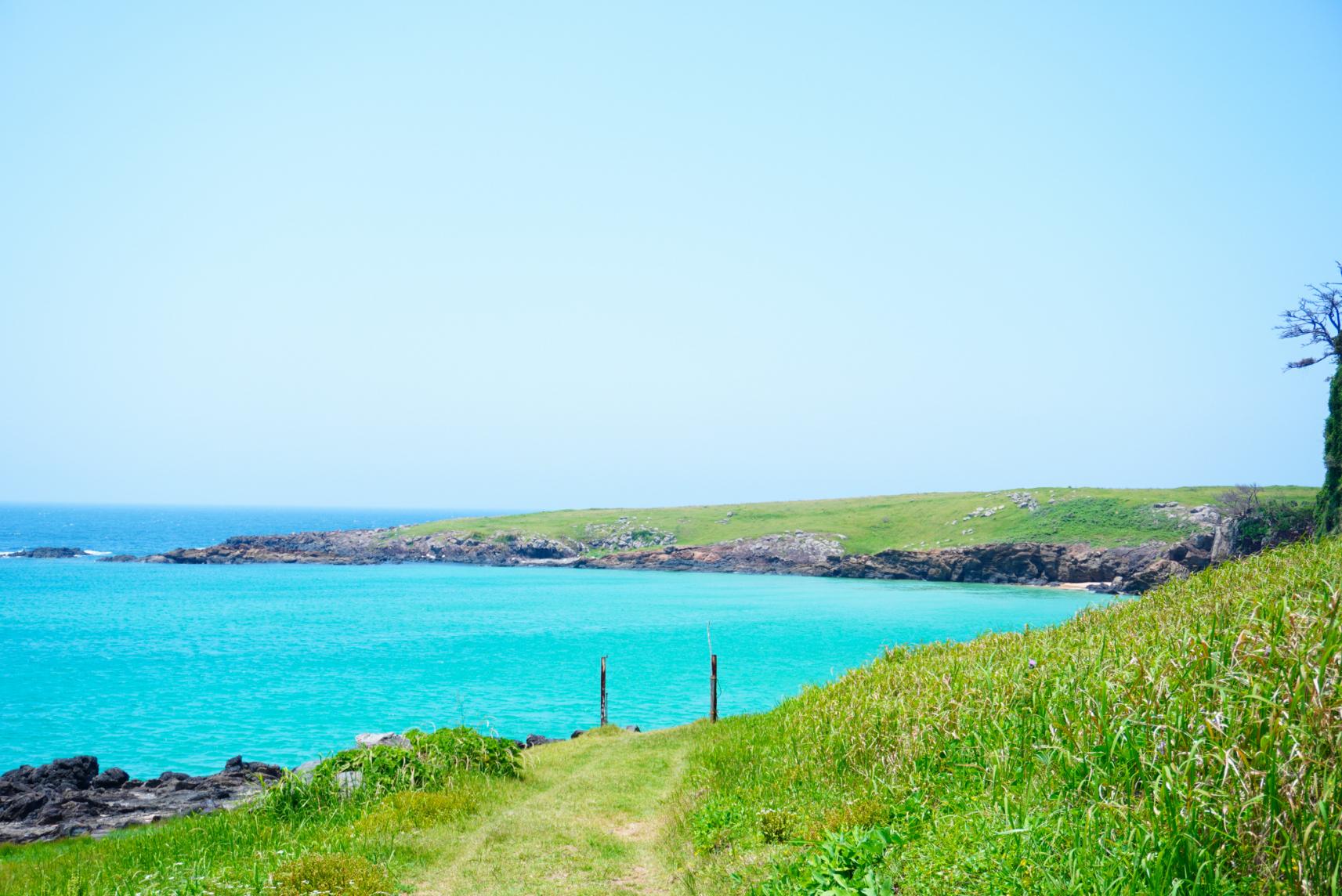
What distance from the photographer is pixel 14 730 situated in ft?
128

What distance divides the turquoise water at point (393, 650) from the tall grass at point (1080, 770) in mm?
19259

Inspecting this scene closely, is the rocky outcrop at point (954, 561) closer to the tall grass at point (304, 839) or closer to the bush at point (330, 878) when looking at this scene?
the tall grass at point (304, 839)

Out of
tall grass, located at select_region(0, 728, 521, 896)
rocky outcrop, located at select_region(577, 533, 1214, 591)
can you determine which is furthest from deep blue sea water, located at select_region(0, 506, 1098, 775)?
tall grass, located at select_region(0, 728, 521, 896)

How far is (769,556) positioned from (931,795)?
406 ft

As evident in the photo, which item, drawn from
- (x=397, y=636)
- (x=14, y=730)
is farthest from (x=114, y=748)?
(x=397, y=636)

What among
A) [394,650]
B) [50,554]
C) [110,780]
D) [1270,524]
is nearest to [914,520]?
[1270,524]

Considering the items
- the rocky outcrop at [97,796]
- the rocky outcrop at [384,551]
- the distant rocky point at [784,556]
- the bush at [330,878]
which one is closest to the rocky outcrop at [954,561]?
the distant rocky point at [784,556]

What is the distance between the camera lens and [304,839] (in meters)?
13.7

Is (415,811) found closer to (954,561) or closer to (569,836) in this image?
(569,836)

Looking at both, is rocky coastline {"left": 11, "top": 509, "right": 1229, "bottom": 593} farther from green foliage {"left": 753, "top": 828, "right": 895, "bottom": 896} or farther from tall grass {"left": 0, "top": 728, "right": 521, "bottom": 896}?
green foliage {"left": 753, "top": 828, "right": 895, "bottom": 896}

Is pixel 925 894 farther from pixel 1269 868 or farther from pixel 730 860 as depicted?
pixel 730 860

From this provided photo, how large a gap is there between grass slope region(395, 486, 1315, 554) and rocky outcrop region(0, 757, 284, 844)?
370 feet

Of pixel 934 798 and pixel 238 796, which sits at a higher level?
pixel 934 798

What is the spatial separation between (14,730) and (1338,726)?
1971 inches
